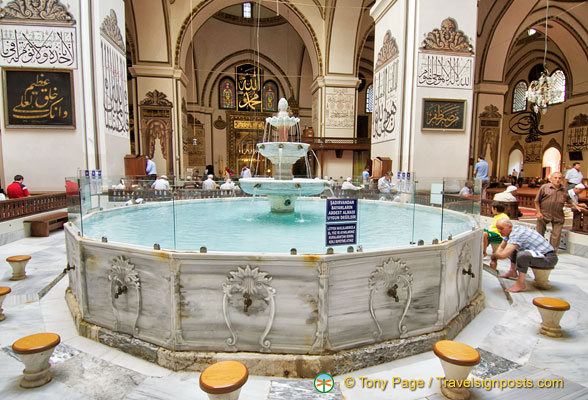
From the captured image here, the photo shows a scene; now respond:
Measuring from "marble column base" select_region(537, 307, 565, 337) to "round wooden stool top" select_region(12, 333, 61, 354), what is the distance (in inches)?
144

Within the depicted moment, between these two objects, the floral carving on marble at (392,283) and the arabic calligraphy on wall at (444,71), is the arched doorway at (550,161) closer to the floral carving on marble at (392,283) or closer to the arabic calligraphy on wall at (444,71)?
the arabic calligraphy on wall at (444,71)

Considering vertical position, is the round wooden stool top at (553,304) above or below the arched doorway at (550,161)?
below

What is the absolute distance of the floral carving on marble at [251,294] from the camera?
218cm

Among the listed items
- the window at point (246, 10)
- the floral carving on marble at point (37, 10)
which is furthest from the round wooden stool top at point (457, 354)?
the window at point (246, 10)

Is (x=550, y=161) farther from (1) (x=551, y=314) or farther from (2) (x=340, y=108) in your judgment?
(1) (x=551, y=314)

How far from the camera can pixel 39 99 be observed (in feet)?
27.1

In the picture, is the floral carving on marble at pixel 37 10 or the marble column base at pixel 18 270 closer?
the marble column base at pixel 18 270

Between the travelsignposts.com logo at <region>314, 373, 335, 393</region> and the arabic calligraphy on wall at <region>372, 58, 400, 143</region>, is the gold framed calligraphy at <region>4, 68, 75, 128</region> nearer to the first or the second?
the arabic calligraphy on wall at <region>372, 58, 400, 143</region>

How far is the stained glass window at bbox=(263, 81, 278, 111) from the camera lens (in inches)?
869

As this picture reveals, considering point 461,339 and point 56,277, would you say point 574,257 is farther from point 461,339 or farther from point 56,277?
point 56,277

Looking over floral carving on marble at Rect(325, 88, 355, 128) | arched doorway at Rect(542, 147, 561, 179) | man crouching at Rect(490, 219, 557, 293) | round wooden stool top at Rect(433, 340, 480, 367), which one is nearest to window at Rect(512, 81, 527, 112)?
arched doorway at Rect(542, 147, 561, 179)

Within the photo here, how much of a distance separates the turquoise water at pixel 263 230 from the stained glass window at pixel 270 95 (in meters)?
19.0

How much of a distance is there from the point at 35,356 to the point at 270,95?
2186cm

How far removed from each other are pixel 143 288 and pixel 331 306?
1380 millimetres
